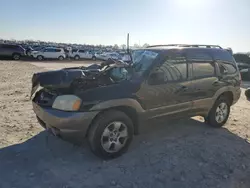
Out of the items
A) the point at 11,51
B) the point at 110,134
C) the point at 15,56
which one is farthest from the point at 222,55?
the point at 11,51

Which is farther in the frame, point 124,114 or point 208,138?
point 208,138

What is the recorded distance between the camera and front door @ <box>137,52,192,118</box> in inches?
174

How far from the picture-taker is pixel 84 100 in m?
3.81

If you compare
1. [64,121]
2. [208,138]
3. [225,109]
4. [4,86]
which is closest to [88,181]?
[64,121]

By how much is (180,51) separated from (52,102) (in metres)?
2.61

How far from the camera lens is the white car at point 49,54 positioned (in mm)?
32562

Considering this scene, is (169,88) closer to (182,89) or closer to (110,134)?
(182,89)

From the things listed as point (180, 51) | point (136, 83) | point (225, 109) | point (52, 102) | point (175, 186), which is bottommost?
point (175, 186)

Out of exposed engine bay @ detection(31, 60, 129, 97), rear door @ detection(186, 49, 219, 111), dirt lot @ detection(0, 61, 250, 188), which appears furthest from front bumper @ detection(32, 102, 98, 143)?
rear door @ detection(186, 49, 219, 111)

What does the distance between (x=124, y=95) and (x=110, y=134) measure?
667 mm

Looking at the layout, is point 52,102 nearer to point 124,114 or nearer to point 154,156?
point 124,114

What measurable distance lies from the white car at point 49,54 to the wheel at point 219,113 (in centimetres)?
3005

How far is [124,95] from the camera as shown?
411cm

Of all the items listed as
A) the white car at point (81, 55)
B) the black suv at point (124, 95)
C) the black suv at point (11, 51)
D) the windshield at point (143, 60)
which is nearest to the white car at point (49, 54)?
the black suv at point (11, 51)
